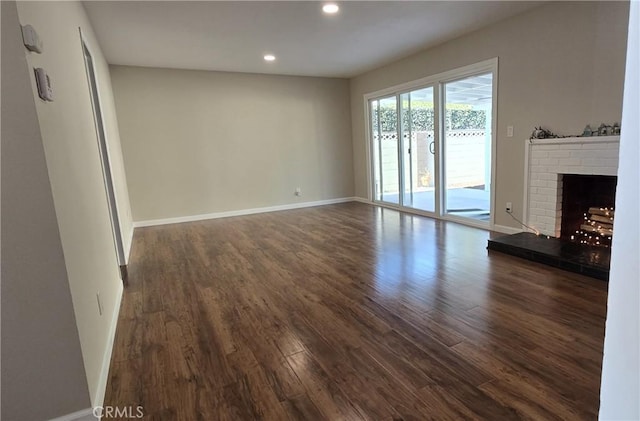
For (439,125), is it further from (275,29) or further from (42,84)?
(42,84)

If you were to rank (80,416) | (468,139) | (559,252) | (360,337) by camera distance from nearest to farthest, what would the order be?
(80,416) → (360,337) → (559,252) → (468,139)

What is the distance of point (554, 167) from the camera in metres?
3.61

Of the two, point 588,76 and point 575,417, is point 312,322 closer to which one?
point 575,417

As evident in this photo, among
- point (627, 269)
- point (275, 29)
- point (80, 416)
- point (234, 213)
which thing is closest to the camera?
point (627, 269)

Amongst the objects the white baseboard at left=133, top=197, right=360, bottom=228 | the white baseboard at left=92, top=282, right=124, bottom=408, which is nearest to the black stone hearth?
the white baseboard at left=92, top=282, right=124, bottom=408

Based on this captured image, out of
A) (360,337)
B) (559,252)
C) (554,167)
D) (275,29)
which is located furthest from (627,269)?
(275,29)

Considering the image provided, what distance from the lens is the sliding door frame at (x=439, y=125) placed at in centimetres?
423

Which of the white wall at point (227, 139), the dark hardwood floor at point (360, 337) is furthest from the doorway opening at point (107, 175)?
the white wall at point (227, 139)

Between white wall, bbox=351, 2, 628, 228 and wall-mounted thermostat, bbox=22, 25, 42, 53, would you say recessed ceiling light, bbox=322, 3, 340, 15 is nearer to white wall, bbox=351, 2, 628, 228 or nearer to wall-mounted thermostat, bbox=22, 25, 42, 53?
white wall, bbox=351, 2, 628, 228

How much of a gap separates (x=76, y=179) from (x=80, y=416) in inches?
45.3

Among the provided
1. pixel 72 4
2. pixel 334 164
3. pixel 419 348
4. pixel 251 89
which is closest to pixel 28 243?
pixel 419 348

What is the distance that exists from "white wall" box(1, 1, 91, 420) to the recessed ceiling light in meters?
2.66

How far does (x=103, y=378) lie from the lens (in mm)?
1765

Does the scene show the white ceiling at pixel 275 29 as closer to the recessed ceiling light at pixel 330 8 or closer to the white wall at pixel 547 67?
the recessed ceiling light at pixel 330 8
